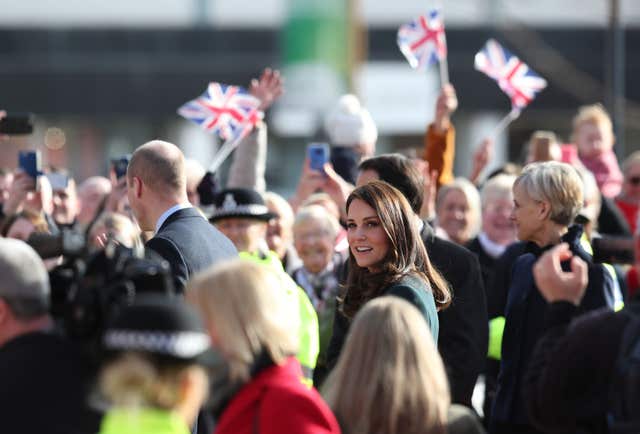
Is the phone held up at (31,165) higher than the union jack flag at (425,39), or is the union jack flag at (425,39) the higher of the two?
the union jack flag at (425,39)

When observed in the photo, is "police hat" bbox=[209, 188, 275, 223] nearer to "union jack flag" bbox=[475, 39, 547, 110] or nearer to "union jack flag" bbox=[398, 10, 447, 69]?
"union jack flag" bbox=[398, 10, 447, 69]

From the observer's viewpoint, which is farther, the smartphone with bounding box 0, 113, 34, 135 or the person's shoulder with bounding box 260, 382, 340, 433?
the smartphone with bounding box 0, 113, 34, 135

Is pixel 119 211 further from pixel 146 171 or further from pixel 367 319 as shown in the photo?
pixel 367 319

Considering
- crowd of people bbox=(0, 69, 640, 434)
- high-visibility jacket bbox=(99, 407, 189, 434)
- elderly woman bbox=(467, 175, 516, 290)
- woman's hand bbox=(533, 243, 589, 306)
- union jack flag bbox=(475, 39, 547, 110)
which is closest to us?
high-visibility jacket bbox=(99, 407, 189, 434)

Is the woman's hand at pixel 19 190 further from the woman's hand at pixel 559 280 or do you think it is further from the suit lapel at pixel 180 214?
the woman's hand at pixel 559 280

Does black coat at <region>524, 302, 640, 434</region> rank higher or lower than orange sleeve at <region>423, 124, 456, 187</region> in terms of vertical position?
lower

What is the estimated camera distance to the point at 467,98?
29.9 metres

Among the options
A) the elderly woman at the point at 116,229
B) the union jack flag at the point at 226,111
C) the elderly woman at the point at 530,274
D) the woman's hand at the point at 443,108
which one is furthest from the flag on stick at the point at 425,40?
the elderly woman at the point at 530,274

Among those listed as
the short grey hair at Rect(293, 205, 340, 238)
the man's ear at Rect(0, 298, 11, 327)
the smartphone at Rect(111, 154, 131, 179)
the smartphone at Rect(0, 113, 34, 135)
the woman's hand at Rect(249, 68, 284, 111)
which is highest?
the woman's hand at Rect(249, 68, 284, 111)

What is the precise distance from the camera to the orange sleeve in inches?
350

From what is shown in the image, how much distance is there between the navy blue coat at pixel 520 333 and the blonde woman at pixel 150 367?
2.47m

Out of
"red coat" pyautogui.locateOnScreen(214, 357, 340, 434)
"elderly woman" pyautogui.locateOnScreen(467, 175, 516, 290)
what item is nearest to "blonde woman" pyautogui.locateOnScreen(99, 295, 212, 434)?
"red coat" pyautogui.locateOnScreen(214, 357, 340, 434)

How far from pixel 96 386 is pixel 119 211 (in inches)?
198

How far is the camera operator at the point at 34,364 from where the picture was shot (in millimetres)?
4035
